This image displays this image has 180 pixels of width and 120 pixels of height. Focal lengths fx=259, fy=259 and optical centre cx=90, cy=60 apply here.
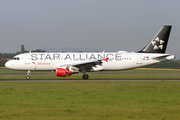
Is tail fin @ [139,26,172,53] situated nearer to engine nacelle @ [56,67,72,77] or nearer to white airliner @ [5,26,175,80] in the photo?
white airliner @ [5,26,175,80]

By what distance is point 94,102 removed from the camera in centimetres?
1681

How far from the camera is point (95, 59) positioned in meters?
40.4

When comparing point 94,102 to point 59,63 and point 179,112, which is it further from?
point 59,63

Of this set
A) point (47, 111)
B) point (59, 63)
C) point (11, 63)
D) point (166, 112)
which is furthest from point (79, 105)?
point (11, 63)

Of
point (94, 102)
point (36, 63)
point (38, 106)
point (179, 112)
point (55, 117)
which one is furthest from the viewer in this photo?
point (36, 63)

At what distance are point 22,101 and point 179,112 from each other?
9855mm

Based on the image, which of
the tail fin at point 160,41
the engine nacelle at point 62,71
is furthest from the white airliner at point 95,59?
the engine nacelle at point 62,71

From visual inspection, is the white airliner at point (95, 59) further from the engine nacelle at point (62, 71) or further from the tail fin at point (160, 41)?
the engine nacelle at point (62, 71)

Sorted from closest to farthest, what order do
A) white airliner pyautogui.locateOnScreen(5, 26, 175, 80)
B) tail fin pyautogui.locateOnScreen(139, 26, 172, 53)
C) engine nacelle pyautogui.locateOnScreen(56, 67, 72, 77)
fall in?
engine nacelle pyautogui.locateOnScreen(56, 67, 72, 77), white airliner pyautogui.locateOnScreen(5, 26, 175, 80), tail fin pyautogui.locateOnScreen(139, 26, 172, 53)

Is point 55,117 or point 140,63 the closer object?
point 55,117

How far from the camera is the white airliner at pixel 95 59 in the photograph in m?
39.3

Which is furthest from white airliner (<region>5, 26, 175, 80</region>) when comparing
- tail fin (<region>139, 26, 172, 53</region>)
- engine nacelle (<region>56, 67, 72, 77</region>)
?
engine nacelle (<region>56, 67, 72, 77</region>)

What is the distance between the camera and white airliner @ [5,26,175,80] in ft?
129

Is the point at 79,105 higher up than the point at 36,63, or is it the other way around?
the point at 36,63
